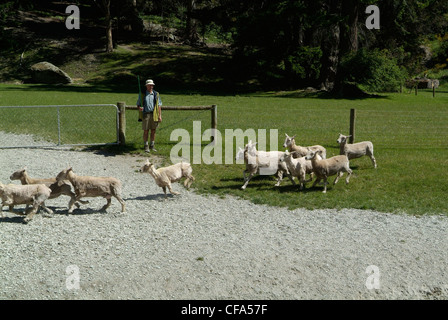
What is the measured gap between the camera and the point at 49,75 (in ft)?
152

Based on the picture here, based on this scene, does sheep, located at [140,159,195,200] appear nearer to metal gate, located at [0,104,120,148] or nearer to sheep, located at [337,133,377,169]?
sheep, located at [337,133,377,169]

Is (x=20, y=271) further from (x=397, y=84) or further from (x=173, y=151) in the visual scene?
(x=397, y=84)

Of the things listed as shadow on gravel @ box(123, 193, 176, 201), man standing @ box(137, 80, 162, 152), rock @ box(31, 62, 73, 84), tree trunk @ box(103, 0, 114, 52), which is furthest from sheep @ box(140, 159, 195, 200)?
tree trunk @ box(103, 0, 114, 52)

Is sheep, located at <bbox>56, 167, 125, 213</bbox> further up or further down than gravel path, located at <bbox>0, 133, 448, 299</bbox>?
further up

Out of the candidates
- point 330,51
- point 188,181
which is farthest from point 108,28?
point 188,181

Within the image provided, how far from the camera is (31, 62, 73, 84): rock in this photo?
152ft

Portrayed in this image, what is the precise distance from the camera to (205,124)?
Answer: 74.9 feet

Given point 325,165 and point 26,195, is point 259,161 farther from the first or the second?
point 26,195

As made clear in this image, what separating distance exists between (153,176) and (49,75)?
126 ft

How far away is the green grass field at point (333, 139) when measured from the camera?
12281 mm

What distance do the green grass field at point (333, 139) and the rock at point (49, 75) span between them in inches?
300

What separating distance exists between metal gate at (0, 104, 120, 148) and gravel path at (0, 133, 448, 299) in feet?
23.1

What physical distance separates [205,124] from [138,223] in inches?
507
